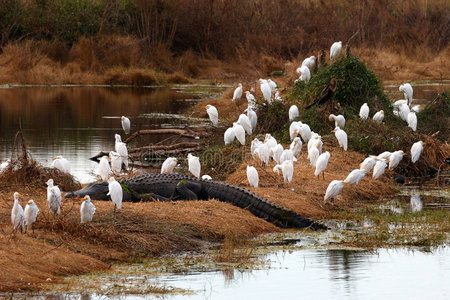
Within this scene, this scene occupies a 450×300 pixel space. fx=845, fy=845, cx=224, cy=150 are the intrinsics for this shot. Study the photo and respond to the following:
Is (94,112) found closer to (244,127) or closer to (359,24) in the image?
(244,127)

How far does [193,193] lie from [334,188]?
2.09 m

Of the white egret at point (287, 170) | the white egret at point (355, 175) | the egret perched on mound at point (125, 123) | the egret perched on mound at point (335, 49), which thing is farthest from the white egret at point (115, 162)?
the egret perched on mound at point (335, 49)

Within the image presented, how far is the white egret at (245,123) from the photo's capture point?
18.9 m

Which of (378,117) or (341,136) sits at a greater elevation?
(378,117)

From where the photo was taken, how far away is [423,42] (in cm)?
4700

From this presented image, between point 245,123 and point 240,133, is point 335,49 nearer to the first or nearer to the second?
point 245,123

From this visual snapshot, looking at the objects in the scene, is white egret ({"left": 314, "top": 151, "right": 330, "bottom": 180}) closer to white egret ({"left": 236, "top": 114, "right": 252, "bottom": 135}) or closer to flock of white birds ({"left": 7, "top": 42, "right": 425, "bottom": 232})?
flock of white birds ({"left": 7, "top": 42, "right": 425, "bottom": 232})

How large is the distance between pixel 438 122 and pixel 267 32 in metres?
27.7

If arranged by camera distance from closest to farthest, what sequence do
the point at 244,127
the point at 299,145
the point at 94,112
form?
1. the point at 299,145
2. the point at 244,127
3. the point at 94,112

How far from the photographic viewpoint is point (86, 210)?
32.1ft

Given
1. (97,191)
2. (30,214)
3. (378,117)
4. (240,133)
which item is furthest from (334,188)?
(378,117)

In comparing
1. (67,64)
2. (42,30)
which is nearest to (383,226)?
(67,64)

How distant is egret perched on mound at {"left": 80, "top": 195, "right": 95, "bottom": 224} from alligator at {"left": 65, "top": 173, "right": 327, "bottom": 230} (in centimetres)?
Result: 216

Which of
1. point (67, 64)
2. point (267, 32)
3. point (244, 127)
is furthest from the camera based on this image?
point (267, 32)
